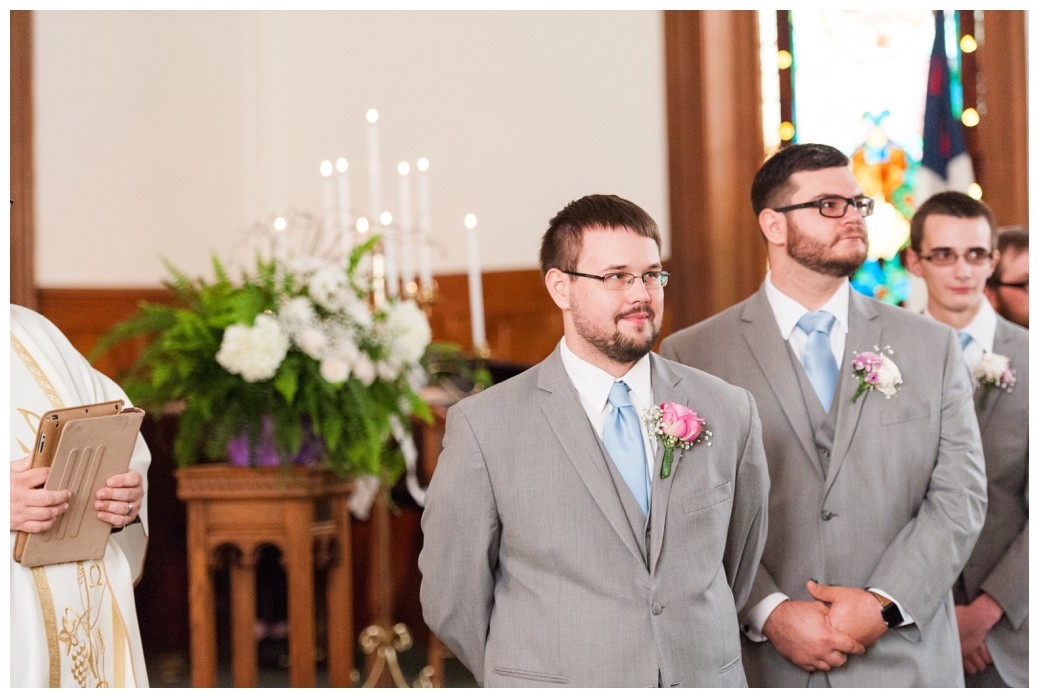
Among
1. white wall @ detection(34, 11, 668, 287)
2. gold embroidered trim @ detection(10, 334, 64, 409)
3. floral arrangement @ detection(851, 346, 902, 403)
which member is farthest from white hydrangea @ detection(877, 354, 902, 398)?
white wall @ detection(34, 11, 668, 287)

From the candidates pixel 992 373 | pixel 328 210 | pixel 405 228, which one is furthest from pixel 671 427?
pixel 328 210

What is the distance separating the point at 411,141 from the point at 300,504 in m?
3.16

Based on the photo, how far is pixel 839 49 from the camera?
19.6 ft

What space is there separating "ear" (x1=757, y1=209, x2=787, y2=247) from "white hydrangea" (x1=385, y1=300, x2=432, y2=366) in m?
1.42

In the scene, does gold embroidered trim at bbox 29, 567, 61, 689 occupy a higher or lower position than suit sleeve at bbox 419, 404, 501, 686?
lower

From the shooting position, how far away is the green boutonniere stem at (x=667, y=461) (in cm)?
243

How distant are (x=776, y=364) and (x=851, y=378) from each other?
0.18 m

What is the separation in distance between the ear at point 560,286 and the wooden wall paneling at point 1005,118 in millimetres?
3438

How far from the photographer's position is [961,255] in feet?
10.7

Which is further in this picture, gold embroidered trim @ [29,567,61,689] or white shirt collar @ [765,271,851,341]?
white shirt collar @ [765,271,851,341]

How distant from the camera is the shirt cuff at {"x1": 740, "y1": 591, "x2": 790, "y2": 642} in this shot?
2.75 m

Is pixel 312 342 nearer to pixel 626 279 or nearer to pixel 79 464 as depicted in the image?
pixel 79 464

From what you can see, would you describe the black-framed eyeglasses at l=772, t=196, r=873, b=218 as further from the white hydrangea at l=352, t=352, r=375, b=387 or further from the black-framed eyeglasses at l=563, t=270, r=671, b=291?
the white hydrangea at l=352, t=352, r=375, b=387
